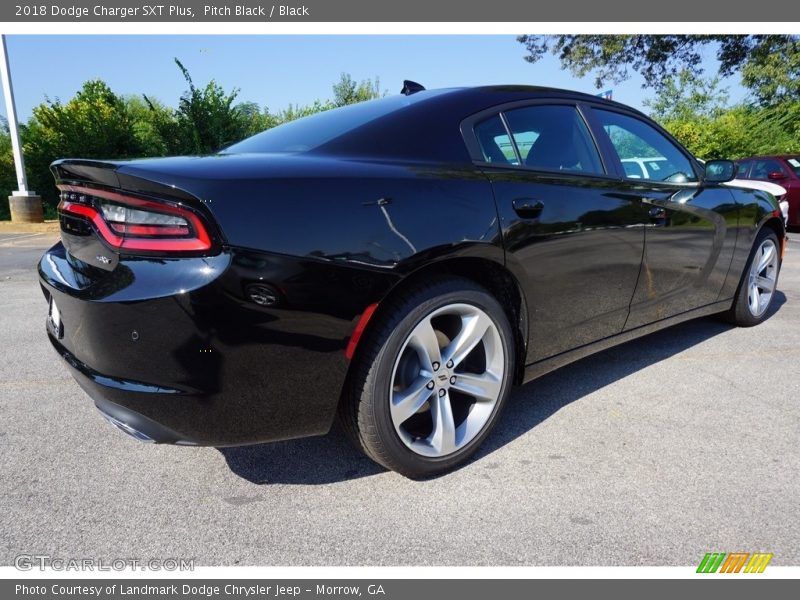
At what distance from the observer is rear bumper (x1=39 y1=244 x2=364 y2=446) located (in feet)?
5.17

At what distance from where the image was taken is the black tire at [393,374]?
1.88 m

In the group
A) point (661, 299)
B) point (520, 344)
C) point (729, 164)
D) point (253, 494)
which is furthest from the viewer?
point (729, 164)

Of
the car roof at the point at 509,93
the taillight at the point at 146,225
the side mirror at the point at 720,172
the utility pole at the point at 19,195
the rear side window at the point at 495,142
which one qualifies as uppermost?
the car roof at the point at 509,93

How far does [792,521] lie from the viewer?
6.12ft

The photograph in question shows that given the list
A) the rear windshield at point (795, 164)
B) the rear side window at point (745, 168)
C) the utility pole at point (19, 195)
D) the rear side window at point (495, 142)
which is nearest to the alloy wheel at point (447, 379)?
the rear side window at point (495, 142)

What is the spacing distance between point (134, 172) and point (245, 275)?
1.62 feet

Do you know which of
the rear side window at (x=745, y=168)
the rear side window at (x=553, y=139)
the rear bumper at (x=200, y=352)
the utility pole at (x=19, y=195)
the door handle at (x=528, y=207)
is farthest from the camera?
the utility pole at (x=19, y=195)

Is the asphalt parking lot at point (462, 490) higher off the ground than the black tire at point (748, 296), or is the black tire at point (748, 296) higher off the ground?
the black tire at point (748, 296)

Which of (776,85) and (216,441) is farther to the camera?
(776,85)

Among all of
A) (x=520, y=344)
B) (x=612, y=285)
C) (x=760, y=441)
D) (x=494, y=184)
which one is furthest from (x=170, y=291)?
(x=760, y=441)

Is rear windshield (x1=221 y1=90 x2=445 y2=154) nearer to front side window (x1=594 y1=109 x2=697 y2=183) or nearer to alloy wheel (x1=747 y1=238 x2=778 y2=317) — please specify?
front side window (x1=594 y1=109 x2=697 y2=183)

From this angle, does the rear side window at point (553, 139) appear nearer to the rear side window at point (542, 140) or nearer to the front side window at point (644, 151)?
the rear side window at point (542, 140)

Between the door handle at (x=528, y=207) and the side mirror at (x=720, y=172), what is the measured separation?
1748mm

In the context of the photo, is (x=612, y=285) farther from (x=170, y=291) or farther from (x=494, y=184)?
(x=170, y=291)
